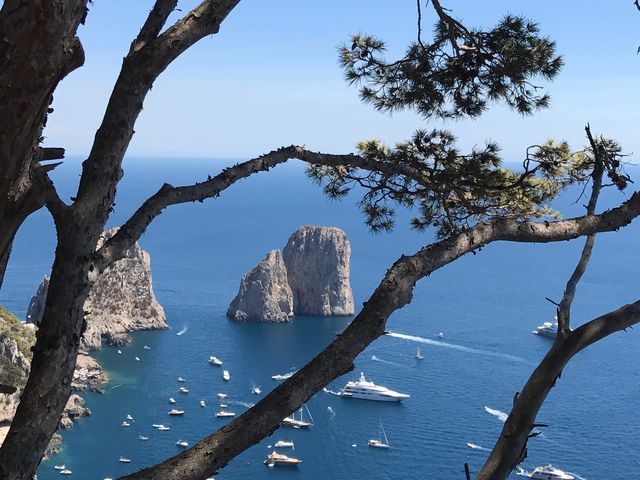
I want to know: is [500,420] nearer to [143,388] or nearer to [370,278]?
[143,388]

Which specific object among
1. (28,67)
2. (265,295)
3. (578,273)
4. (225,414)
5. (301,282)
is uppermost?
(28,67)

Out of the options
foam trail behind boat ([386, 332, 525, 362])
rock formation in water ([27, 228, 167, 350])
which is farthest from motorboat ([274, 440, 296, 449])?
rock formation in water ([27, 228, 167, 350])

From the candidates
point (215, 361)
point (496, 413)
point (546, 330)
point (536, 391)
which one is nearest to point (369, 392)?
point (496, 413)

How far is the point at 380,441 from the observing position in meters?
29.7

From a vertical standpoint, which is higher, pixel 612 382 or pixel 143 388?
pixel 612 382

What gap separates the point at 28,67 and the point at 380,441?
29201 millimetres

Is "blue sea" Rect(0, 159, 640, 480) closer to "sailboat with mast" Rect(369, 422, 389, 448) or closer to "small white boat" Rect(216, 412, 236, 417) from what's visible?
"sailboat with mast" Rect(369, 422, 389, 448)

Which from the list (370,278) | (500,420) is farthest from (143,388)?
(370,278)

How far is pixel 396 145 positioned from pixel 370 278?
5566 cm

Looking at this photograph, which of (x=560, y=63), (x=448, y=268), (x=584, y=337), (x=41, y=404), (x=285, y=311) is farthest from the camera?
(x=448, y=268)

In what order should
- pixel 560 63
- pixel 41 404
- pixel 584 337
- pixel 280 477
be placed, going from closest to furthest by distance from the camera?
pixel 41 404, pixel 584 337, pixel 560 63, pixel 280 477

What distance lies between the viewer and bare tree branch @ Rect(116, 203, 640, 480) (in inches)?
79.6

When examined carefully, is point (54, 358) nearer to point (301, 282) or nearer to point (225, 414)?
point (225, 414)

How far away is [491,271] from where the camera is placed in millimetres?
63188
